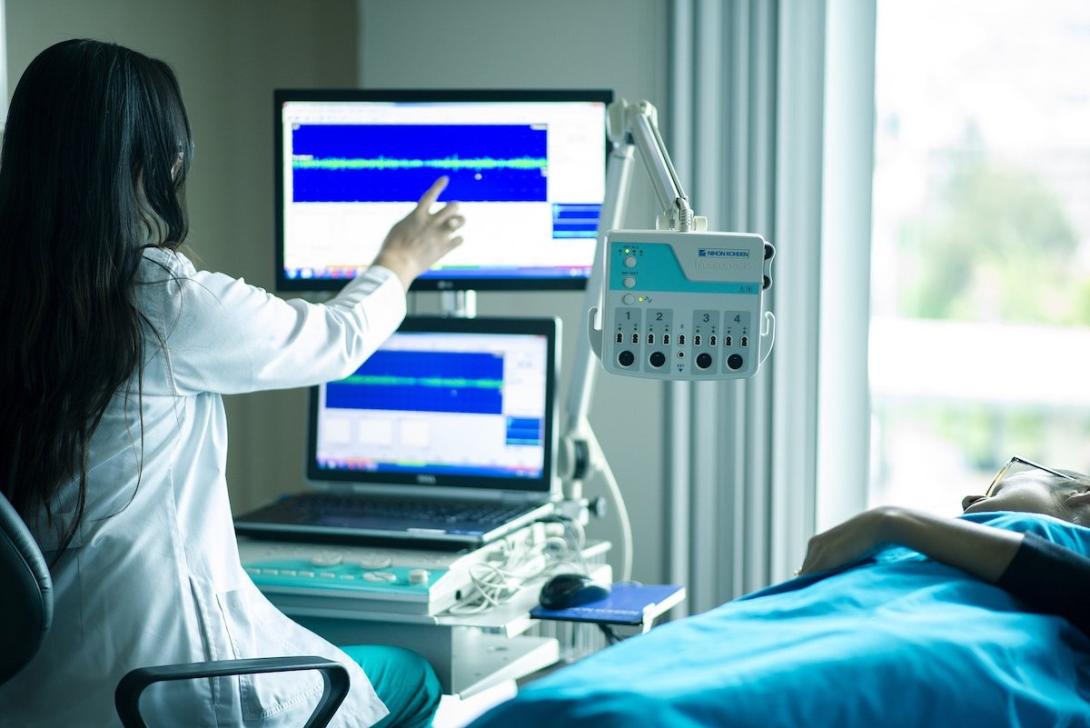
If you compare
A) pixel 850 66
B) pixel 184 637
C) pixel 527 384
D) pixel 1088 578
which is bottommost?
pixel 184 637

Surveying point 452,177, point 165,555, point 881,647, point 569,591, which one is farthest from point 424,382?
point 881,647

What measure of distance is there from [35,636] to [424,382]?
986mm

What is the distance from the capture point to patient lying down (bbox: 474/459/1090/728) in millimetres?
966

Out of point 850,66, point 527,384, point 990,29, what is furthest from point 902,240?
point 527,384

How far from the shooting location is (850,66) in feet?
8.91

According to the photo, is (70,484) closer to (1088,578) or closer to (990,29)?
(1088,578)

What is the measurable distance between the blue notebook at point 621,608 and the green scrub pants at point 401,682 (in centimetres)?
18

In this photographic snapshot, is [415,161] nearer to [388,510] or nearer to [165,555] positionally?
[388,510]

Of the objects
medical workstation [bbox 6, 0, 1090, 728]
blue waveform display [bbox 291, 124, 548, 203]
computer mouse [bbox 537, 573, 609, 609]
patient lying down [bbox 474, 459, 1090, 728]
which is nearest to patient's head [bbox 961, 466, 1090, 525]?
medical workstation [bbox 6, 0, 1090, 728]

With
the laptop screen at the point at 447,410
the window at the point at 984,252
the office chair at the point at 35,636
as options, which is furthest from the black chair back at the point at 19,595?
the window at the point at 984,252

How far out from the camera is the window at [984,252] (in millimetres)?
4379

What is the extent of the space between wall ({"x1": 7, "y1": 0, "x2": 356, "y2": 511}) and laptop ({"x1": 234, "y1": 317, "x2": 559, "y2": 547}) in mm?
968

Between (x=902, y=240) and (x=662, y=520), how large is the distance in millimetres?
3304

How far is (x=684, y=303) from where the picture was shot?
4.64ft
